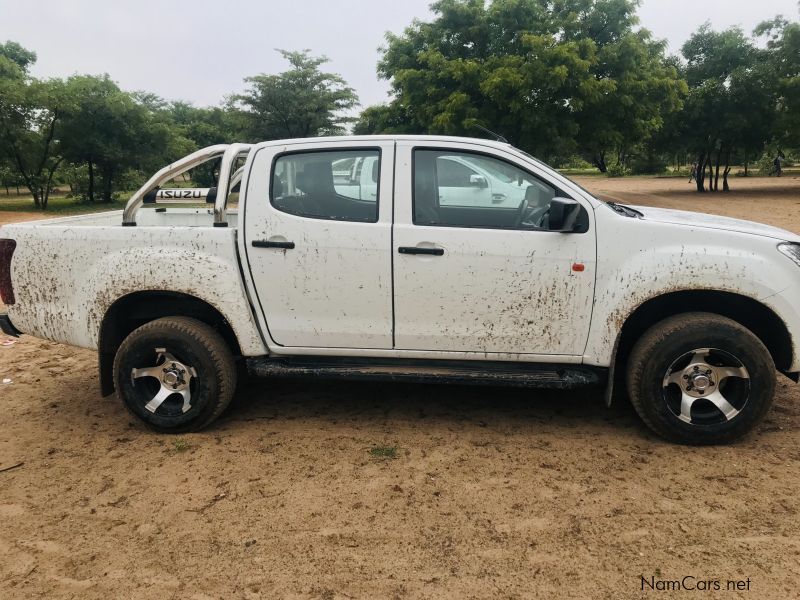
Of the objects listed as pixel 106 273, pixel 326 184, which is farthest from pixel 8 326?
pixel 326 184

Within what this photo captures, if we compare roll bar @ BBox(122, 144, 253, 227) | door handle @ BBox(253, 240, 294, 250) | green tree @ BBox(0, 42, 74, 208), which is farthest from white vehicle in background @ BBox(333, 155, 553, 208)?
green tree @ BBox(0, 42, 74, 208)

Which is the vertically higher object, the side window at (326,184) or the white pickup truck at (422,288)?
the side window at (326,184)

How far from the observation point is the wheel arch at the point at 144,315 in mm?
3980

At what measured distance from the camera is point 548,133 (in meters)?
17.3

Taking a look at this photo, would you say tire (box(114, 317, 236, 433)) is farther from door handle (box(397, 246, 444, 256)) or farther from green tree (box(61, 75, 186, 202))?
green tree (box(61, 75, 186, 202))

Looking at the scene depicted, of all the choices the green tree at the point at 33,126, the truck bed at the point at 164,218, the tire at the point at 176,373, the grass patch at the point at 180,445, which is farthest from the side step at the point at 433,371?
the green tree at the point at 33,126

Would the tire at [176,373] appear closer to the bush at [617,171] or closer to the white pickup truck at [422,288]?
the white pickup truck at [422,288]

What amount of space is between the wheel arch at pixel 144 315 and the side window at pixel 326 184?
0.88 meters

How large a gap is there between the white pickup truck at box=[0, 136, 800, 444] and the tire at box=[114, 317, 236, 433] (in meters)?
0.01

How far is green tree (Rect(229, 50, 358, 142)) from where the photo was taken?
34.8 metres

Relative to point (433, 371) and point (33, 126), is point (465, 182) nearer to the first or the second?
point (433, 371)

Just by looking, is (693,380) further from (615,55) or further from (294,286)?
(615,55)

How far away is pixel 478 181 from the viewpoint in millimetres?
3816

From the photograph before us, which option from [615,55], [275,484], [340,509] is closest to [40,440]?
[275,484]
